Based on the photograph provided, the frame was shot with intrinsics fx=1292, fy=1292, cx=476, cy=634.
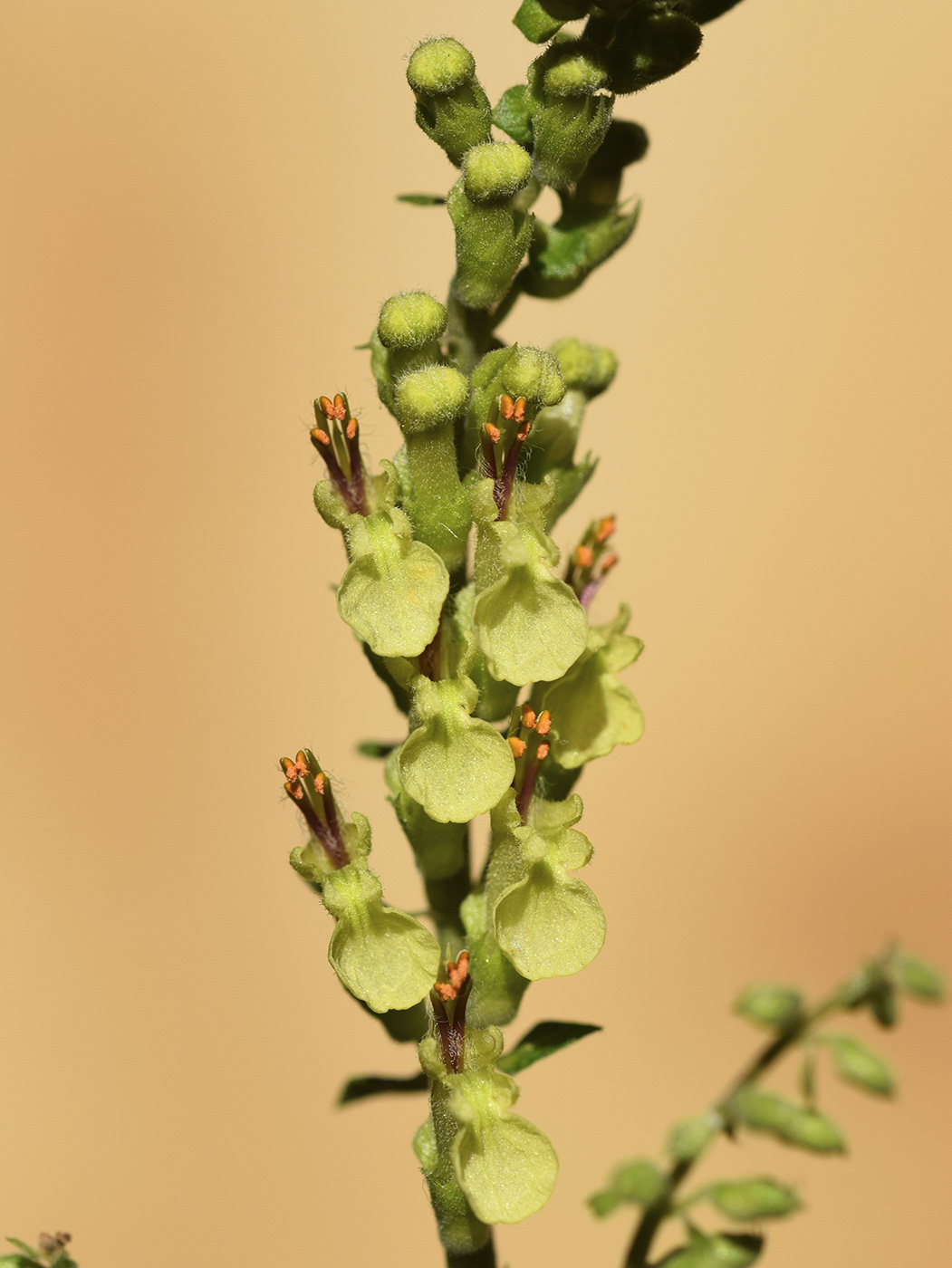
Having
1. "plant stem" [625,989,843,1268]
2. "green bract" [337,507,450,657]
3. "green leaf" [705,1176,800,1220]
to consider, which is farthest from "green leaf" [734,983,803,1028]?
"green bract" [337,507,450,657]

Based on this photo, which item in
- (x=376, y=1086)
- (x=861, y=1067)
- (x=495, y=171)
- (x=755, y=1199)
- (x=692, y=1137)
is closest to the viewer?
(x=495, y=171)

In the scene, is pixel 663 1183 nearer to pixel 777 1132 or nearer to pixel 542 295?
pixel 777 1132

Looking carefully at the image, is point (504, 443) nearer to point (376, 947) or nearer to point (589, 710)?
point (589, 710)

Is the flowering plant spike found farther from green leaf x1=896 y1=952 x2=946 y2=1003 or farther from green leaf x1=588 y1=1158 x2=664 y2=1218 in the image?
green leaf x1=896 y1=952 x2=946 y2=1003

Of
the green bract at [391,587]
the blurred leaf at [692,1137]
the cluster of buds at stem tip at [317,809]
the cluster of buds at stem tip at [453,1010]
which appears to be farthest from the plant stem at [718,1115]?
the green bract at [391,587]

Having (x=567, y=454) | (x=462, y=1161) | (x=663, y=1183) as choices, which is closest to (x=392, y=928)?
(x=462, y=1161)

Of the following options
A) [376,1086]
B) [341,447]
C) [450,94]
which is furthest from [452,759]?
[450,94]
